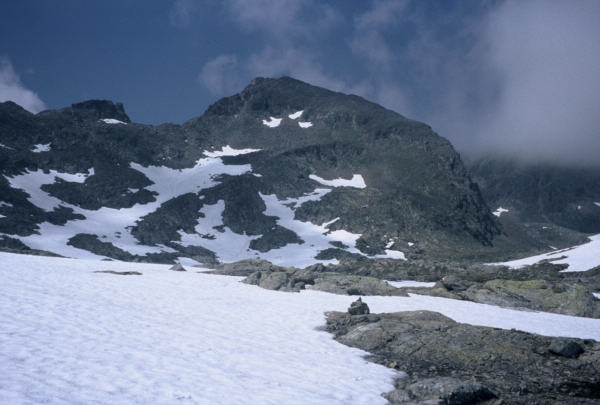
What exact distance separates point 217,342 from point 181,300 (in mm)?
6595

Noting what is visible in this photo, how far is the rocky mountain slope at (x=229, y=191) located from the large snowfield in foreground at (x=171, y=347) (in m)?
62.9

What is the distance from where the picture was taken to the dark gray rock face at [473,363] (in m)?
8.06

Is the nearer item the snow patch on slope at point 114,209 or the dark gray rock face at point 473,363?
the dark gray rock face at point 473,363

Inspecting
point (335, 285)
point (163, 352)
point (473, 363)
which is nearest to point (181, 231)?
point (335, 285)

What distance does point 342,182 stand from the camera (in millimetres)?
143625

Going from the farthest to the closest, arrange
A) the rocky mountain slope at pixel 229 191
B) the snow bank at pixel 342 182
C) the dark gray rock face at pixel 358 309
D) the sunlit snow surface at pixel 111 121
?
the sunlit snow surface at pixel 111 121 < the snow bank at pixel 342 182 < the rocky mountain slope at pixel 229 191 < the dark gray rock face at pixel 358 309

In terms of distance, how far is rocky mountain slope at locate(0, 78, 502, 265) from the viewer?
289ft

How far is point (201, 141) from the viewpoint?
6816 inches

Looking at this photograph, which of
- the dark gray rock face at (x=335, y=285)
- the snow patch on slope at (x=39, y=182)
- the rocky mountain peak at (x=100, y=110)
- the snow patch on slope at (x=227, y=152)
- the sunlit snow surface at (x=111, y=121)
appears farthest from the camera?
the snow patch on slope at (x=227, y=152)

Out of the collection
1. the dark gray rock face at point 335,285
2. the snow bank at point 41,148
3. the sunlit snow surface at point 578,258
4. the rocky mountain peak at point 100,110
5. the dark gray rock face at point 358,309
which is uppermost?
the rocky mountain peak at point 100,110

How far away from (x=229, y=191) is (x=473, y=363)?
378ft

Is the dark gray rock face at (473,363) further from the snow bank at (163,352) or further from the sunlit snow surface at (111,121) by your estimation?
the sunlit snow surface at (111,121)

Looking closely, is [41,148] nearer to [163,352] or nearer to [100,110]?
[100,110]

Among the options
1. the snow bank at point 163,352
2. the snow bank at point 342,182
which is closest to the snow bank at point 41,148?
the snow bank at point 342,182
